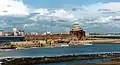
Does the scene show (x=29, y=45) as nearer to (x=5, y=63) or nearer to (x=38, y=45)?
(x=38, y=45)

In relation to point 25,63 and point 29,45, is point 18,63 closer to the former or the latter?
point 25,63

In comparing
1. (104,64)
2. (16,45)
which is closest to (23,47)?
(16,45)

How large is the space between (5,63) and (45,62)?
12975mm

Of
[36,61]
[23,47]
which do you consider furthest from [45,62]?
[23,47]

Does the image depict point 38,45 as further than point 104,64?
Yes

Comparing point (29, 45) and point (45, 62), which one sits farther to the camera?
point (29, 45)

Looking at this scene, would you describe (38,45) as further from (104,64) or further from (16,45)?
(104,64)

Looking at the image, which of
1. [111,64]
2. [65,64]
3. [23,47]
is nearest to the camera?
[111,64]

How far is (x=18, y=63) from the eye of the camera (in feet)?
293

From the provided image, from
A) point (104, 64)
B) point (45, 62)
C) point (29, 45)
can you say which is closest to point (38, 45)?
point (29, 45)

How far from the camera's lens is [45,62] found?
97.5m

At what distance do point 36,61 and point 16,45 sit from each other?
3345 inches

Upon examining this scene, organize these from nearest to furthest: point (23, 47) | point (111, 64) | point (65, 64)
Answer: point (111, 64)
point (65, 64)
point (23, 47)

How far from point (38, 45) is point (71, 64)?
94949mm
